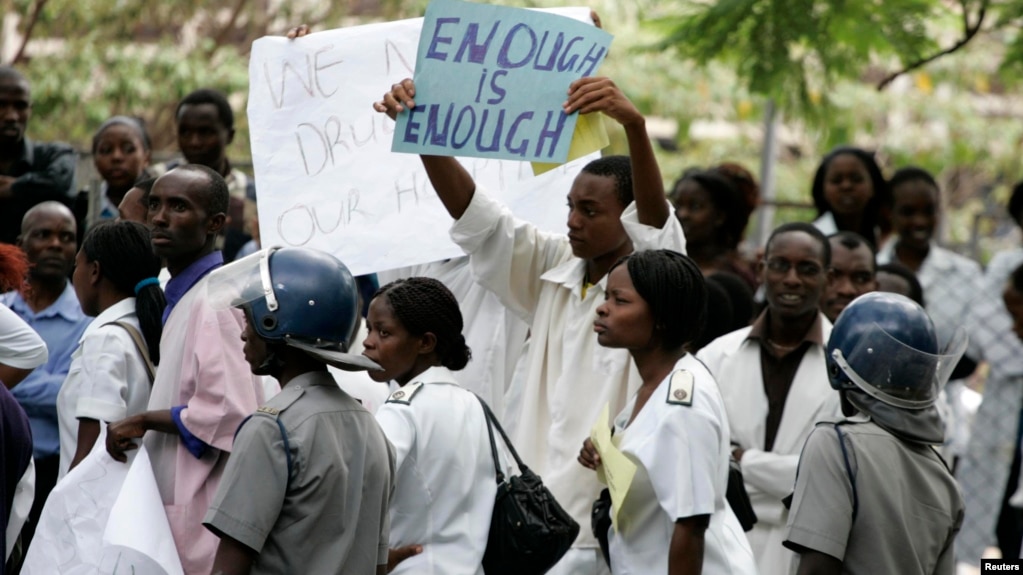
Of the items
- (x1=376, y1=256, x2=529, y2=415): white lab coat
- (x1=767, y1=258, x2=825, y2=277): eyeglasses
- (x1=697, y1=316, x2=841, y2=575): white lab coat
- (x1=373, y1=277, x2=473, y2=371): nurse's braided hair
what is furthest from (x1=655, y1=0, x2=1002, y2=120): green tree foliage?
(x1=373, y1=277, x2=473, y2=371): nurse's braided hair

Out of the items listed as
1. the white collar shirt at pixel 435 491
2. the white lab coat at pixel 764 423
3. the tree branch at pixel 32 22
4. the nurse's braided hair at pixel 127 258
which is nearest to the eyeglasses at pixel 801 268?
the white lab coat at pixel 764 423

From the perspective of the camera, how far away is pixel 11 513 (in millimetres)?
5234

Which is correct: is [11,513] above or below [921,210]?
below

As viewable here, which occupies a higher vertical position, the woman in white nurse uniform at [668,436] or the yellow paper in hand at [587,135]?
the yellow paper in hand at [587,135]

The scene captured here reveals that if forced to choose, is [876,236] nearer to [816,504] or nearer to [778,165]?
[816,504]

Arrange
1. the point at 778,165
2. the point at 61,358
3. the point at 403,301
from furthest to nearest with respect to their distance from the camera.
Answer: the point at 778,165, the point at 61,358, the point at 403,301

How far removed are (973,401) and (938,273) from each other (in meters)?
1.47

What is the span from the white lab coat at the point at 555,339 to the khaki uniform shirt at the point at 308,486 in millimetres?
1316

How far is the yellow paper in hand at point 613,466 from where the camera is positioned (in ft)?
14.2

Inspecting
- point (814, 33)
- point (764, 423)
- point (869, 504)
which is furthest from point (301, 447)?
point (814, 33)

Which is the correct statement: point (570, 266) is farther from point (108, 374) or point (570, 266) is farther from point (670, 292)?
point (108, 374)

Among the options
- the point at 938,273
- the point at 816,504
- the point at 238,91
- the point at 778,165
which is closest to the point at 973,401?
the point at 938,273

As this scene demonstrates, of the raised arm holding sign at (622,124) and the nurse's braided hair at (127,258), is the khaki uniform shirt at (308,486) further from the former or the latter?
the raised arm holding sign at (622,124)

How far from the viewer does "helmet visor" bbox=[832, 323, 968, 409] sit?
4285 millimetres
